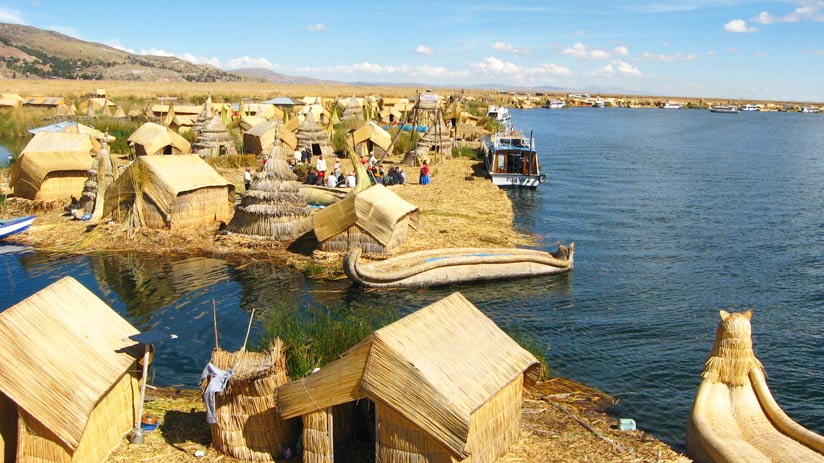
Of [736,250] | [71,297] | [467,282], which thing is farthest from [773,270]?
[71,297]

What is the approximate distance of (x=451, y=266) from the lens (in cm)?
1734

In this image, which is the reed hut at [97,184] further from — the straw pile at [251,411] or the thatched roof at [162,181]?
the straw pile at [251,411]

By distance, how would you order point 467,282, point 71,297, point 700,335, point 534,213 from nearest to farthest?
point 71,297 < point 700,335 < point 467,282 < point 534,213

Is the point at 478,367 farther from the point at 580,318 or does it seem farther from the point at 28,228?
the point at 28,228

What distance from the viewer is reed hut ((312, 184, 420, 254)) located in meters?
18.3

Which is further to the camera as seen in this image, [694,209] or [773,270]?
[694,209]

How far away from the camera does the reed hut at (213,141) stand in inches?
1328

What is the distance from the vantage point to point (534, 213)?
2748 centimetres

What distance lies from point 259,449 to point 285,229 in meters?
12.0

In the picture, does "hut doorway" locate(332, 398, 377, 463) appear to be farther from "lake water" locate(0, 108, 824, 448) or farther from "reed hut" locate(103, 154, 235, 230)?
"reed hut" locate(103, 154, 235, 230)

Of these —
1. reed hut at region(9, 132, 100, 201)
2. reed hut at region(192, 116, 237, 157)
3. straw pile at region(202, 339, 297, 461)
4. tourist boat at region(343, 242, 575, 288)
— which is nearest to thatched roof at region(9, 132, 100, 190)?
reed hut at region(9, 132, 100, 201)

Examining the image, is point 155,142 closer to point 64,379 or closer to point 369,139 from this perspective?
point 369,139

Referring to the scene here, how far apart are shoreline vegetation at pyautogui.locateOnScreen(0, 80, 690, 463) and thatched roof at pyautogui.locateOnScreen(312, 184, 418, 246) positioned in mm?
743

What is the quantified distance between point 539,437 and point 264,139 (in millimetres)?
28054
